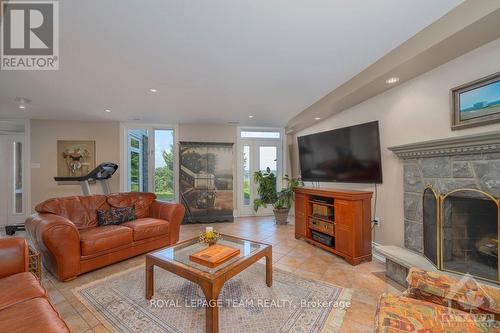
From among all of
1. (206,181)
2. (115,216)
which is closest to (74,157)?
(115,216)

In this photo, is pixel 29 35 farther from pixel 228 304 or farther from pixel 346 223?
pixel 346 223

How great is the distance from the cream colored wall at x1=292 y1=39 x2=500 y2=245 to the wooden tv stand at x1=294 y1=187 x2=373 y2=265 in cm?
26

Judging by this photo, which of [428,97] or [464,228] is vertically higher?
[428,97]

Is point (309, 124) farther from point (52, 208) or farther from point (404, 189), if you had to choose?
point (52, 208)

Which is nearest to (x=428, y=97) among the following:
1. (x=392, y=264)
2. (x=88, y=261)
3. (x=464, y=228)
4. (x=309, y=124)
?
(x=464, y=228)

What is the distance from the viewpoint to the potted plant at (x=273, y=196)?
196 inches

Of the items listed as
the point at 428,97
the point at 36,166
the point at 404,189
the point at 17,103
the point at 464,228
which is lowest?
the point at 464,228

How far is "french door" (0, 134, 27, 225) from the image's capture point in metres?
4.72

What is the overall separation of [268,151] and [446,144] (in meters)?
4.07

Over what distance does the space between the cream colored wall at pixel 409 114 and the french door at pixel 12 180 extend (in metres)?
6.75

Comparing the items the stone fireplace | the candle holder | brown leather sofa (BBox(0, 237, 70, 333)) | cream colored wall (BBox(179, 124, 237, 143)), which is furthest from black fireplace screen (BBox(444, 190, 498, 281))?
cream colored wall (BBox(179, 124, 237, 143))

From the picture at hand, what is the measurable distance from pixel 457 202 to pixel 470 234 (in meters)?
0.29

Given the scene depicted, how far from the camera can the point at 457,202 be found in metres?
2.04

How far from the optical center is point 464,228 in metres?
2.01
